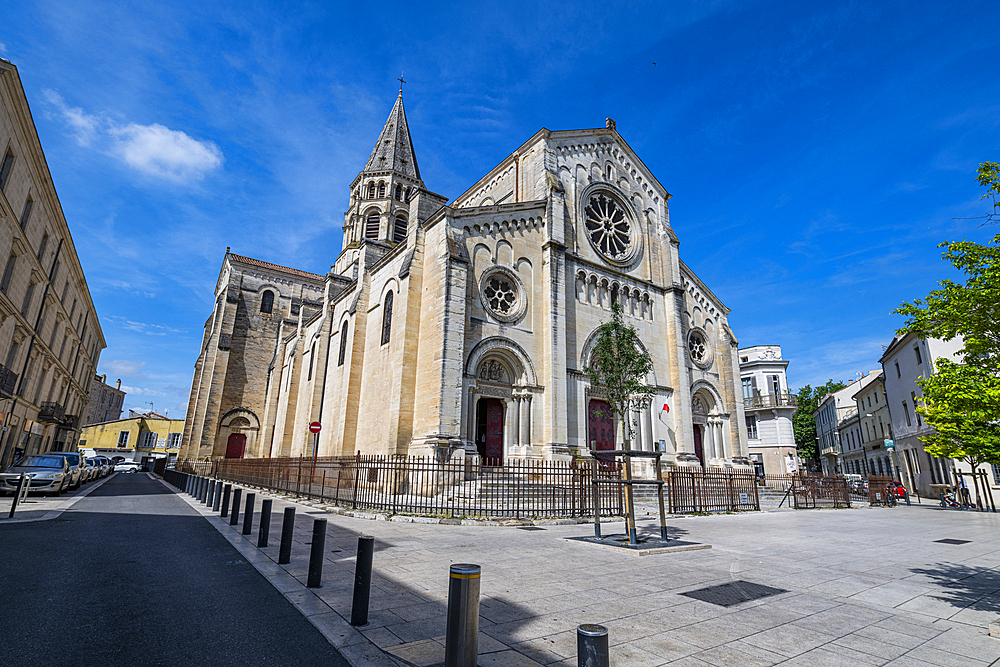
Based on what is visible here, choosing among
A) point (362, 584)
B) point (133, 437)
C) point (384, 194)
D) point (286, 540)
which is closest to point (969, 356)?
point (362, 584)

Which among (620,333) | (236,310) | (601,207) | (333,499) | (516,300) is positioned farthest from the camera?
(236,310)

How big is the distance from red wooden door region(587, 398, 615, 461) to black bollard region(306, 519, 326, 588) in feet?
57.0

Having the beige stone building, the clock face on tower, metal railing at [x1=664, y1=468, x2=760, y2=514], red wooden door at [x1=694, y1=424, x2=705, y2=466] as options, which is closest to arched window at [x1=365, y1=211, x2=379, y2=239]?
the beige stone building

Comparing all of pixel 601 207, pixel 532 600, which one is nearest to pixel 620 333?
pixel 601 207

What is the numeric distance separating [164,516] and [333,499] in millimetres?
4364

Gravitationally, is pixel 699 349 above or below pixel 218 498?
above

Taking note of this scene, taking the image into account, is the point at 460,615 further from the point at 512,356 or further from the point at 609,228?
the point at 609,228

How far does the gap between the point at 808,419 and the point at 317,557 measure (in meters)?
69.0

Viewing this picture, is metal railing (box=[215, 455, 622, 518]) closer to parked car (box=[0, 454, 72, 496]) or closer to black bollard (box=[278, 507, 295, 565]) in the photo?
black bollard (box=[278, 507, 295, 565])

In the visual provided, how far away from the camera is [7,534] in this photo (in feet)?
28.0

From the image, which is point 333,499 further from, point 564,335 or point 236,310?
point 236,310

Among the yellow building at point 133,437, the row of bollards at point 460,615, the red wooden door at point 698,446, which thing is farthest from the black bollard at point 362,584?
the yellow building at point 133,437

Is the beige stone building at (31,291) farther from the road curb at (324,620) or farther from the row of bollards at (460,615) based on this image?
the row of bollards at (460,615)

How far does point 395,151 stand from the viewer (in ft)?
146
